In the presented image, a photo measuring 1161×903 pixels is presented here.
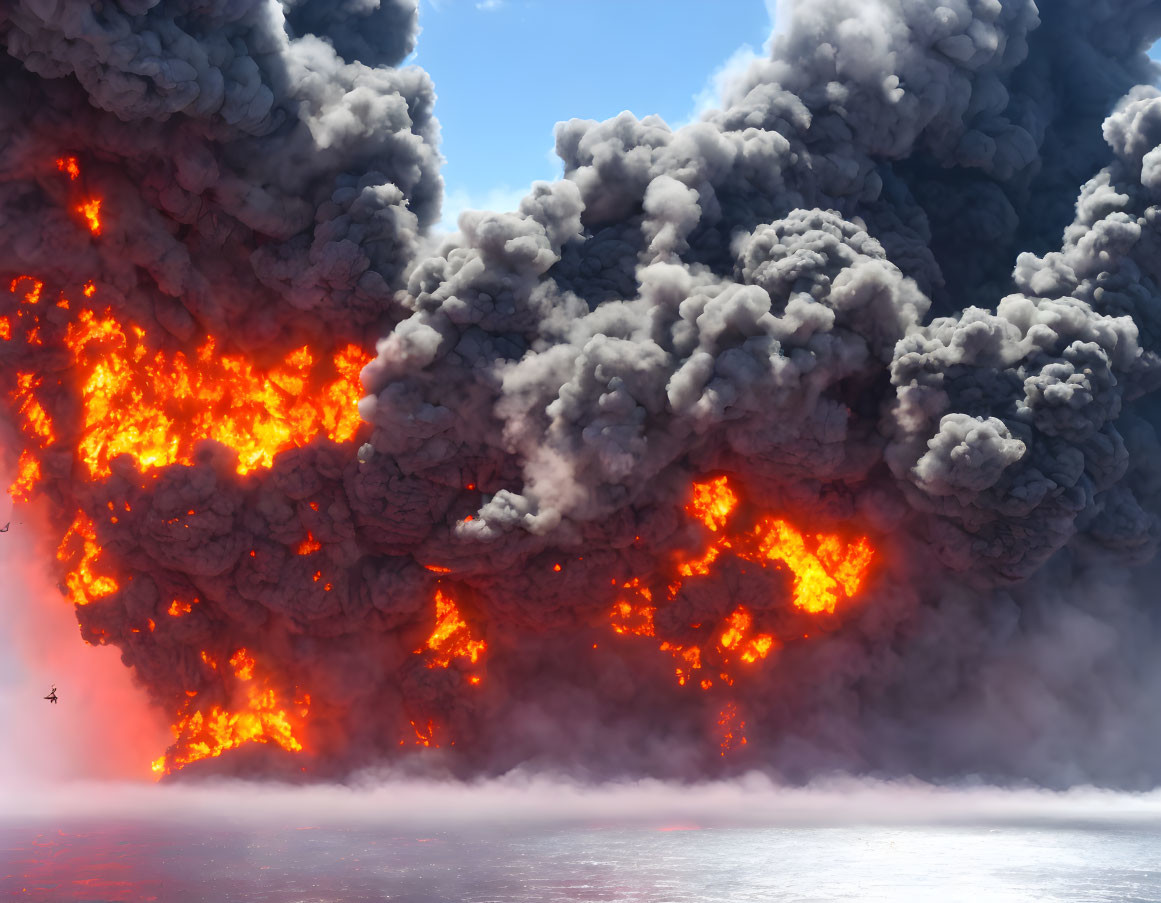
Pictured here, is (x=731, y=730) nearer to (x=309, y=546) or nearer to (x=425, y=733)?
(x=425, y=733)

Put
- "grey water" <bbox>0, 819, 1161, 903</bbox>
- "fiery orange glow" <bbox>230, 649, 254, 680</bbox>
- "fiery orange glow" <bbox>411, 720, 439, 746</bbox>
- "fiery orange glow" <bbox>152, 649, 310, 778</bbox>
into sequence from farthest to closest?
"fiery orange glow" <bbox>411, 720, 439, 746</bbox> < "fiery orange glow" <bbox>230, 649, 254, 680</bbox> < "fiery orange glow" <bbox>152, 649, 310, 778</bbox> < "grey water" <bbox>0, 819, 1161, 903</bbox>

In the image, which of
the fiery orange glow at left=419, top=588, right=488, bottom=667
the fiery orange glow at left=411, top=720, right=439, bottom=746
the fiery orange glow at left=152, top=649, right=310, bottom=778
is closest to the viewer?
the fiery orange glow at left=152, top=649, right=310, bottom=778

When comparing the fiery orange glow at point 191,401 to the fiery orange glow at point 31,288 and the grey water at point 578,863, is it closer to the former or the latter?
the fiery orange glow at point 31,288

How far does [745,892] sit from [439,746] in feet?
53.7

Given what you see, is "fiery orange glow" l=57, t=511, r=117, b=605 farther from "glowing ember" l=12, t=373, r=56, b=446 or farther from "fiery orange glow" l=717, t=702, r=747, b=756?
"fiery orange glow" l=717, t=702, r=747, b=756

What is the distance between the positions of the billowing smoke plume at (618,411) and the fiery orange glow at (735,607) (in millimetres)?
109

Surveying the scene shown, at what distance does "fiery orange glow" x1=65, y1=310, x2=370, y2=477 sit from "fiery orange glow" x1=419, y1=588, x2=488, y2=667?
19.4ft

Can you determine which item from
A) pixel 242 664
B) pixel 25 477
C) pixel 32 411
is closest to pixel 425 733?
pixel 242 664

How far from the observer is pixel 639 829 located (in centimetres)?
2883

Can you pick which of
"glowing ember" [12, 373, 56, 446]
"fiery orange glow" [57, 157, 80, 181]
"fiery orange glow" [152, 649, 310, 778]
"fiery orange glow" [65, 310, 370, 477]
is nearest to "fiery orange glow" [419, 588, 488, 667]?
"fiery orange glow" [152, 649, 310, 778]

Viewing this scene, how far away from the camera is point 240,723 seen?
3478cm

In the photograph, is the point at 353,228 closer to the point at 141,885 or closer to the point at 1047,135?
the point at 141,885

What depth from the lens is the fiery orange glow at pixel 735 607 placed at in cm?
3512

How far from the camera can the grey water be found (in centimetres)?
2000
